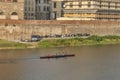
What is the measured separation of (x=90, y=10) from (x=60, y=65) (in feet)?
144

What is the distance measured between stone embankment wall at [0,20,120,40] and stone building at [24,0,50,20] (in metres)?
17.8

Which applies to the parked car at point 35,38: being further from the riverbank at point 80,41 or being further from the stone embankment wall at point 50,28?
the riverbank at point 80,41

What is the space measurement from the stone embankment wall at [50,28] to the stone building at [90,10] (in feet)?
16.7

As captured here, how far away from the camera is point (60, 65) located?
59.6 metres

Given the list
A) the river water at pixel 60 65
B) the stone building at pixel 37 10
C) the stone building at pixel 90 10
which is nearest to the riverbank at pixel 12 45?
the river water at pixel 60 65

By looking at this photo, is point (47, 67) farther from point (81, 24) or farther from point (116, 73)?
point (81, 24)

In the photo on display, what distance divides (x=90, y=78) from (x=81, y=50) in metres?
26.2

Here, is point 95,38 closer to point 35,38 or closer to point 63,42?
point 63,42

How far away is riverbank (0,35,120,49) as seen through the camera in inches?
3039

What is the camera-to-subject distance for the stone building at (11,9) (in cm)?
8882

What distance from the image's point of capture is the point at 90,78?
5044cm

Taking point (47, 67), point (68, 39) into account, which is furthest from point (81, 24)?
point (47, 67)

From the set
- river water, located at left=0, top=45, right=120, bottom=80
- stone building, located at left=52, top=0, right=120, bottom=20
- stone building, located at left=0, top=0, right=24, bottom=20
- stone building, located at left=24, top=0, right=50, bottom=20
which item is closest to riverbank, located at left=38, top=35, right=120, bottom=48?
river water, located at left=0, top=45, right=120, bottom=80

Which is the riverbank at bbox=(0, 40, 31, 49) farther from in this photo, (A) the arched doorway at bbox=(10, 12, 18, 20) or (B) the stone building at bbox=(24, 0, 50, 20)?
(B) the stone building at bbox=(24, 0, 50, 20)
